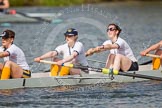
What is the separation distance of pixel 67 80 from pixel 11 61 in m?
1.40

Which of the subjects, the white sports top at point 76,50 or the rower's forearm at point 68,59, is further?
the white sports top at point 76,50

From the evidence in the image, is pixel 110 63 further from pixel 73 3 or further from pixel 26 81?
pixel 73 3

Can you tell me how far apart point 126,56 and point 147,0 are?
34.6 m

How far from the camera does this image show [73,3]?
1863 inches

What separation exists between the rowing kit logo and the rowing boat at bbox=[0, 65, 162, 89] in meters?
2.00

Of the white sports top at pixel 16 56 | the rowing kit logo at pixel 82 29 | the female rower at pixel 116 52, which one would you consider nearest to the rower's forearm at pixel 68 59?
the female rower at pixel 116 52

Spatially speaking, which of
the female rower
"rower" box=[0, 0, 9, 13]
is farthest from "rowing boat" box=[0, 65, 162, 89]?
"rower" box=[0, 0, 9, 13]

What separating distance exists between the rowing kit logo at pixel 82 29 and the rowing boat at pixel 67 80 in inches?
78.9

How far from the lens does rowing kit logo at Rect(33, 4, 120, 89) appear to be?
26.1 meters

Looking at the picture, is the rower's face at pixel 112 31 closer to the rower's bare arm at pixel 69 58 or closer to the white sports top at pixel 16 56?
the rower's bare arm at pixel 69 58

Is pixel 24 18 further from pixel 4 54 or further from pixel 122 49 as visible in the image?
pixel 4 54

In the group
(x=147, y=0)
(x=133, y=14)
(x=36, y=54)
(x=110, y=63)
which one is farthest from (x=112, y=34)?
(x=147, y=0)

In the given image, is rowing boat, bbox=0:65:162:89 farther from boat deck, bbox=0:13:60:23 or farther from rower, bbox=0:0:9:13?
boat deck, bbox=0:13:60:23

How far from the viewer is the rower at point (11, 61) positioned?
1616 centimetres
